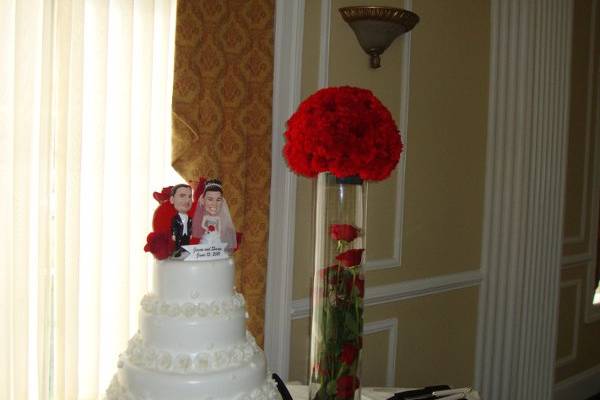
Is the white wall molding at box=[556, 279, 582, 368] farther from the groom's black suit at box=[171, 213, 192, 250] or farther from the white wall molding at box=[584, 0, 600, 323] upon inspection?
the groom's black suit at box=[171, 213, 192, 250]

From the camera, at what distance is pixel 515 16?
3324 mm

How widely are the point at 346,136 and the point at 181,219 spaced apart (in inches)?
19.1

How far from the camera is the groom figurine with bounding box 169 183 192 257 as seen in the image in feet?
4.86

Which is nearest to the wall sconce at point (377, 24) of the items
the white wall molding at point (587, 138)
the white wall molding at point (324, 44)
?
the white wall molding at point (324, 44)

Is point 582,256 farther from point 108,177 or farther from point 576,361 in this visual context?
point 108,177

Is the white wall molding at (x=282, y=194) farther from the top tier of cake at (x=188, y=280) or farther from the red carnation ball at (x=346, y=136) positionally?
the top tier of cake at (x=188, y=280)

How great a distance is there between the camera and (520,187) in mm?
3385

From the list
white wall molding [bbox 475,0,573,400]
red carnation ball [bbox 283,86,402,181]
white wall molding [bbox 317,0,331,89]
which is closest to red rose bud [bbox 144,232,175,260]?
red carnation ball [bbox 283,86,402,181]

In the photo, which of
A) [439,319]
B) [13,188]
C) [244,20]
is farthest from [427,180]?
[13,188]

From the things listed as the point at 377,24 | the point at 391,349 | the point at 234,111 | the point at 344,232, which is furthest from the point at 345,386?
the point at 377,24

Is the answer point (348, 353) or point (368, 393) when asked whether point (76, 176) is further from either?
point (368, 393)

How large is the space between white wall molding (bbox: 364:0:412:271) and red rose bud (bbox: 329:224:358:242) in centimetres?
112

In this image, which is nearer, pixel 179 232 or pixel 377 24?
pixel 179 232

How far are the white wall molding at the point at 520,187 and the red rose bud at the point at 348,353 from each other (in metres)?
1.88
